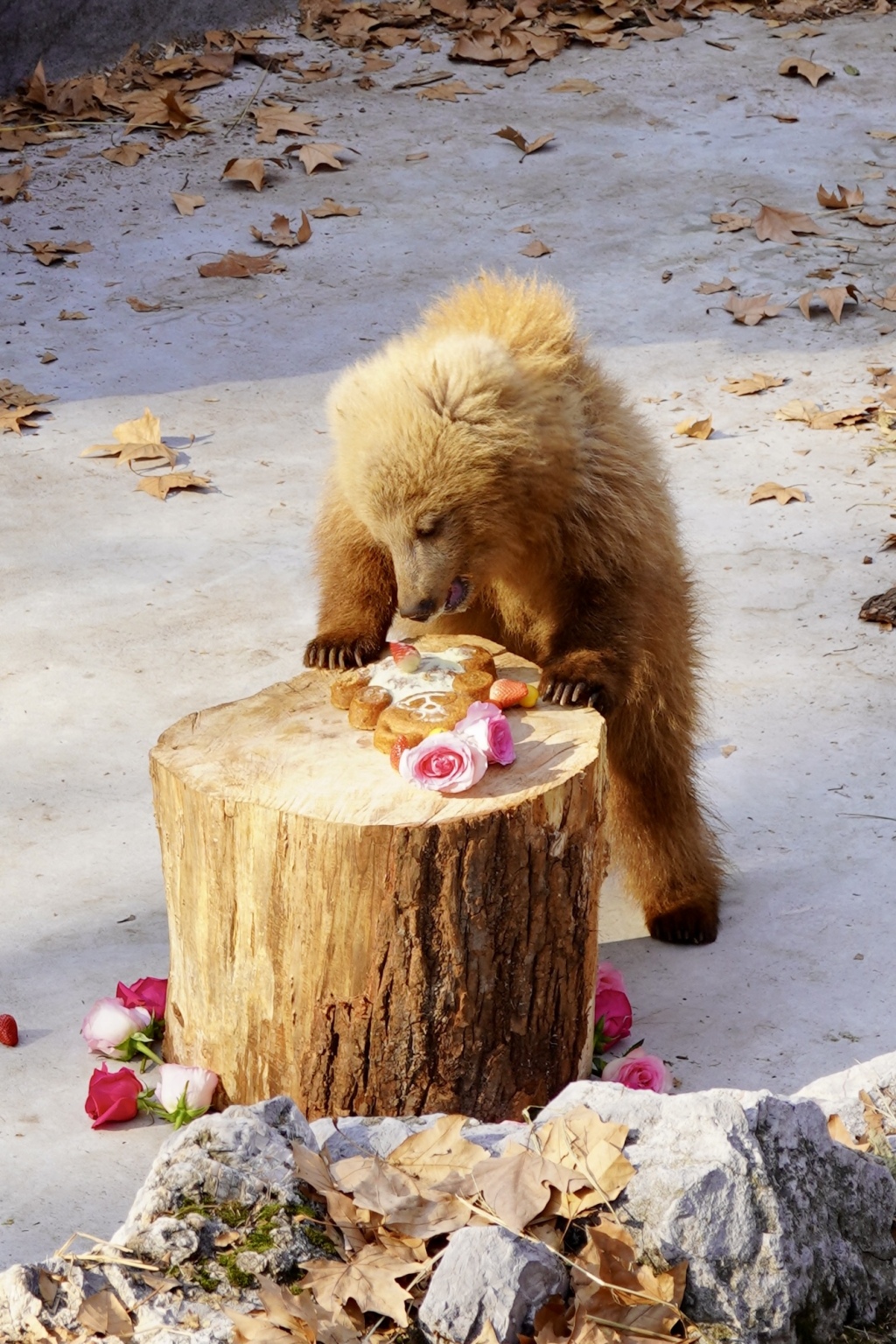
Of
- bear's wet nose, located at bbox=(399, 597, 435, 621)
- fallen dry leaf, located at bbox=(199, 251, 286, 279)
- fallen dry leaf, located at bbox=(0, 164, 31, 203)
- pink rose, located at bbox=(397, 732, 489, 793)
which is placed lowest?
fallen dry leaf, located at bbox=(199, 251, 286, 279)

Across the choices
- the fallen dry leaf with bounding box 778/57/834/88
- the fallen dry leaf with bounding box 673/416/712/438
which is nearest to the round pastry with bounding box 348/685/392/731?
the fallen dry leaf with bounding box 673/416/712/438

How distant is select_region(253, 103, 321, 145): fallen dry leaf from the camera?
9.62 metres

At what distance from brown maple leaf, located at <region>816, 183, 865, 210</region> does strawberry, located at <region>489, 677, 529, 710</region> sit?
6.27 m

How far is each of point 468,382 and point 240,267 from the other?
5377 mm

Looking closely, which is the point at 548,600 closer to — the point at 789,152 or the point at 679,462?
the point at 679,462

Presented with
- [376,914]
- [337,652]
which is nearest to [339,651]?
[337,652]

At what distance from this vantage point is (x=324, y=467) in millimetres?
6844

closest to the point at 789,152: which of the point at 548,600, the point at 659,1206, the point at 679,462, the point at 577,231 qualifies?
the point at 577,231

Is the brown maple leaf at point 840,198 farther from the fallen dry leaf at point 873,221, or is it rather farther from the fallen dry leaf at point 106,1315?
the fallen dry leaf at point 106,1315

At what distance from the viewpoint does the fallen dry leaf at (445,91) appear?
10.0 meters

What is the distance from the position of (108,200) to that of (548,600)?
6181mm

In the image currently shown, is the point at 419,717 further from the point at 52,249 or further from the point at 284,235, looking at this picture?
the point at 52,249

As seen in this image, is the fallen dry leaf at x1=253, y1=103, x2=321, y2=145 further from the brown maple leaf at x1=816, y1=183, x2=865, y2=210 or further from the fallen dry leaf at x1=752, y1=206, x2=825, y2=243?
the brown maple leaf at x1=816, y1=183, x2=865, y2=210

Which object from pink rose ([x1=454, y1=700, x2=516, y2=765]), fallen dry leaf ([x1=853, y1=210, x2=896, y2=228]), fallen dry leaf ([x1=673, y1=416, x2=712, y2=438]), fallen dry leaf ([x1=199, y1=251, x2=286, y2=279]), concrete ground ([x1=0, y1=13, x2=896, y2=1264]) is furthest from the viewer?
fallen dry leaf ([x1=853, y1=210, x2=896, y2=228])
